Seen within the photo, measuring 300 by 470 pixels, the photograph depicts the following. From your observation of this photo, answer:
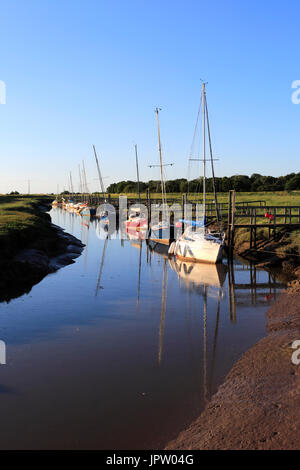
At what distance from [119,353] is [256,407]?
5.45 meters

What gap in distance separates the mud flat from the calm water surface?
490 mm

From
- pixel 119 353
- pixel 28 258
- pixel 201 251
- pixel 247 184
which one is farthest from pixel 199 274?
pixel 247 184

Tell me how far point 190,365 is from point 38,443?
5.34m

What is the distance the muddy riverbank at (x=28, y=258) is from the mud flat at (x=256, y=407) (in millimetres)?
13543

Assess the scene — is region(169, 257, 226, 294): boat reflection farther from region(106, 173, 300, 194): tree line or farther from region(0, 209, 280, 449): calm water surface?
region(106, 173, 300, 194): tree line

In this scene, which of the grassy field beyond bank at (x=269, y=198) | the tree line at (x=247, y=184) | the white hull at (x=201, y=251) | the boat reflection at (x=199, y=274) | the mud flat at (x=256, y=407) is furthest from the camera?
the tree line at (x=247, y=184)

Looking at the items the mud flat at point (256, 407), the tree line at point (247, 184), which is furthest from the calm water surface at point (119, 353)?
the tree line at point (247, 184)

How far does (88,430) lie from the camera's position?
877cm

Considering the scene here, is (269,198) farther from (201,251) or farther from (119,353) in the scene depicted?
(119,353)

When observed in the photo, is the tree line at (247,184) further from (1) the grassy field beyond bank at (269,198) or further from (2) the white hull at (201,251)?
(2) the white hull at (201,251)

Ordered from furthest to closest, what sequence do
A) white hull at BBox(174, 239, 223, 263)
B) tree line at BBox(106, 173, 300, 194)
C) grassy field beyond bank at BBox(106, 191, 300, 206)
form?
tree line at BBox(106, 173, 300, 194) → grassy field beyond bank at BBox(106, 191, 300, 206) → white hull at BBox(174, 239, 223, 263)

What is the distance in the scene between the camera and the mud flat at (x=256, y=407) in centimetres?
777

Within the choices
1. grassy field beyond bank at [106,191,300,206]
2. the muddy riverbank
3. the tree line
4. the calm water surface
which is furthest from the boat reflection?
the tree line

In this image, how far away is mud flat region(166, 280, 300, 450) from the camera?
25.5ft
